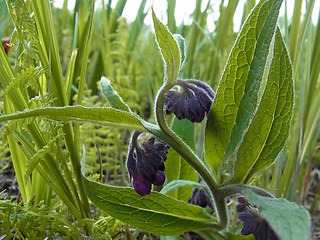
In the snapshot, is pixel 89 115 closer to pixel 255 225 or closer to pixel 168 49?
pixel 168 49

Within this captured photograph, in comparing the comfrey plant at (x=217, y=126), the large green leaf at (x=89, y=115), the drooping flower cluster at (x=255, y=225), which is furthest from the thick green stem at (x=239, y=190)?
the large green leaf at (x=89, y=115)

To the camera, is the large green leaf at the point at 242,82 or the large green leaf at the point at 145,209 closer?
the large green leaf at the point at 242,82

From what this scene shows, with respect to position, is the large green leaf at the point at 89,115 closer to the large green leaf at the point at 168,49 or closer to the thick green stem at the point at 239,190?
the large green leaf at the point at 168,49

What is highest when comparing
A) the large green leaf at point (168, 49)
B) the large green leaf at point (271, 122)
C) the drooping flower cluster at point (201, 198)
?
the large green leaf at point (168, 49)

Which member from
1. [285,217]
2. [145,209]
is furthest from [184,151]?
[285,217]

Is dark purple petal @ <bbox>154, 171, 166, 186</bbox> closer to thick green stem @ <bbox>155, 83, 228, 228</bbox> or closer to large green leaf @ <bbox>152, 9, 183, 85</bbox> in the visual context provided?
thick green stem @ <bbox>155, 83, 228, 228</bbox>

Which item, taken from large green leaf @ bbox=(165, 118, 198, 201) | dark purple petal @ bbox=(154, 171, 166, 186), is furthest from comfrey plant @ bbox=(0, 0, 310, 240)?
large green leaf @ bbox=(165, 118, 198, 201)

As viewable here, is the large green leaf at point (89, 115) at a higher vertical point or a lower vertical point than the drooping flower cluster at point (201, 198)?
higher
